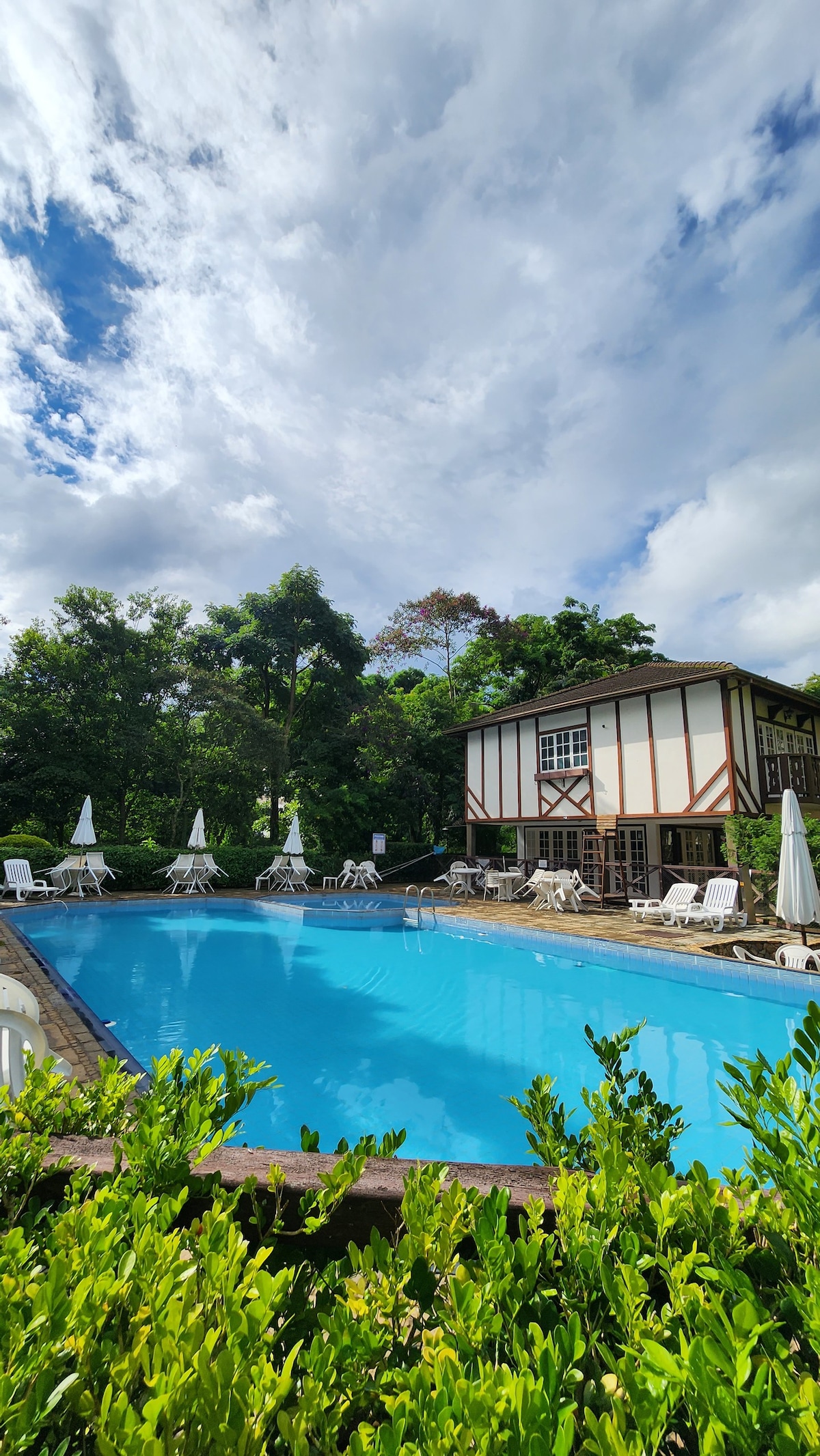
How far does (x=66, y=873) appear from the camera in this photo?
14836mm

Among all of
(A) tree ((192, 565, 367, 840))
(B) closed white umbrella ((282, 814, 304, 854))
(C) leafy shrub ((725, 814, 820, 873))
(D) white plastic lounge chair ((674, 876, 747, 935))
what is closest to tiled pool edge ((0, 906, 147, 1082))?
(B) closed white umbrella ((282, 814, 304, 854))

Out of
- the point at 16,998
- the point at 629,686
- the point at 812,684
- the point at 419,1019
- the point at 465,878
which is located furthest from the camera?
the point at 812,684

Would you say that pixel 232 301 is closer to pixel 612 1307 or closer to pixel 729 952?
pixel 612 1307

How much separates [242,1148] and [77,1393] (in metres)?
1.09

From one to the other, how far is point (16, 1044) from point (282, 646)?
19.9m

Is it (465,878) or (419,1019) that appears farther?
(465,878)

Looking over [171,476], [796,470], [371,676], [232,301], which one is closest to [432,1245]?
[232,301]

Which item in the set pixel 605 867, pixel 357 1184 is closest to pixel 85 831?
pixel 605 867

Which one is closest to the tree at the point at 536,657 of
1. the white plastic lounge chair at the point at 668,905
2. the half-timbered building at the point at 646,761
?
the half-timbered building at the point at 646,761

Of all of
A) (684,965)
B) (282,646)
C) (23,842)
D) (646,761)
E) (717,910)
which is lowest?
(684,965)

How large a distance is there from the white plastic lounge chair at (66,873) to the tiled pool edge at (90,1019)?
566 cm

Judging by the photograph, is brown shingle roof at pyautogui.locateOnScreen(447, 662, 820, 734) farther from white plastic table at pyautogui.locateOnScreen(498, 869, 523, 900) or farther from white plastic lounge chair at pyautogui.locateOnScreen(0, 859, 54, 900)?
white plastic lounge chair at pyautogui.locateOnScreen(0, 859, 54, 900)

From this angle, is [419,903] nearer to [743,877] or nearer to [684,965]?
[684,965]

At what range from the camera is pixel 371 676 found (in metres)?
27.4
